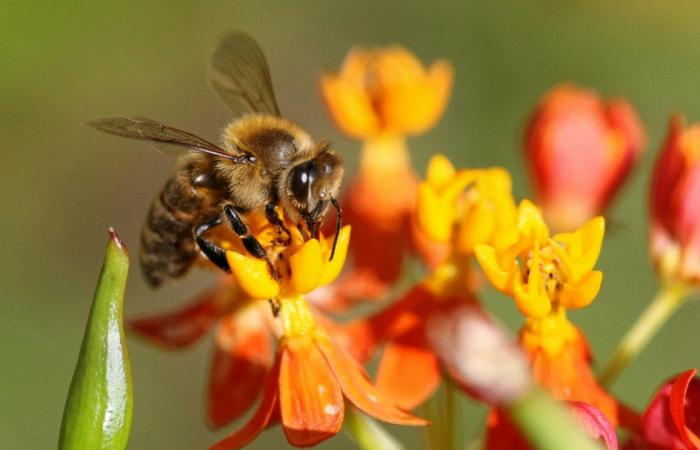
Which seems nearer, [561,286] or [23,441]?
[561,286]

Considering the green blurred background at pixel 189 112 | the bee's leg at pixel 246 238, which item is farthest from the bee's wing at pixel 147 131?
the green blurred background at pixel 189 112

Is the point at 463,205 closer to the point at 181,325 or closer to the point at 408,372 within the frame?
the point at 408,372

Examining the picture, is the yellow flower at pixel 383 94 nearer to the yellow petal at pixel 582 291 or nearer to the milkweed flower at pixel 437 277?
the milkweed flower at pixel 437 277

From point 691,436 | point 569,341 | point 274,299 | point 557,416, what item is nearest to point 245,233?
point 274,299

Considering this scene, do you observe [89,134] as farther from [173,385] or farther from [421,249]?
[421,249]

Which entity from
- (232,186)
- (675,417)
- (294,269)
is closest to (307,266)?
(294,269)

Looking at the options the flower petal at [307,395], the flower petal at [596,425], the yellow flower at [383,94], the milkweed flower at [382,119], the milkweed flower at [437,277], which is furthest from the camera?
the yellow flower at [383,94]
